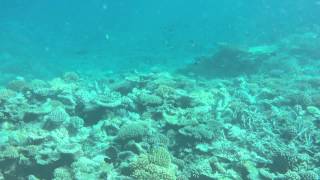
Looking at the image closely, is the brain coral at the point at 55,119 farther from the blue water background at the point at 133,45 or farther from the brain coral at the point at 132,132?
the blue water background at the point at 133,45

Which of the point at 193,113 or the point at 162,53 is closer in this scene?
the point at 193,113

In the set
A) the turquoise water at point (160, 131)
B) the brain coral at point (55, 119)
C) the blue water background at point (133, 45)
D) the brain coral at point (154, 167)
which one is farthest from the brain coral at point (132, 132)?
the blue water background at point (133, 45)

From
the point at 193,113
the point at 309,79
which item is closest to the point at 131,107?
the point at 193,113

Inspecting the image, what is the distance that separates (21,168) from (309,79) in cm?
1270

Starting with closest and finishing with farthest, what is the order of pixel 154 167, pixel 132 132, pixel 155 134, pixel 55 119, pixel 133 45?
pixel 154 167 → pixel 132 132 → pixel 155 134 → pixel 55 119 → pixel 133 45

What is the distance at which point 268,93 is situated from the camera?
14.1m

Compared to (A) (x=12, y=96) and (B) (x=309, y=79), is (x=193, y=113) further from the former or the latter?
(B) (x=309, y=79)

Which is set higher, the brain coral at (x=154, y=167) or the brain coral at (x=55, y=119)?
the brain coral at (x=55, y=119)

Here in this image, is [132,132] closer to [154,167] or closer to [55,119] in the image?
[154,167]

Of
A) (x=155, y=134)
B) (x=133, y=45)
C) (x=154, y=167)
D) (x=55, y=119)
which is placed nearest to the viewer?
(x=154, y=167)

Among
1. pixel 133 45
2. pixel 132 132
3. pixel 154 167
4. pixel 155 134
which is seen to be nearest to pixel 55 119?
pixel 132 132

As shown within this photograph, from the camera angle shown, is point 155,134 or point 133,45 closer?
point 155,134

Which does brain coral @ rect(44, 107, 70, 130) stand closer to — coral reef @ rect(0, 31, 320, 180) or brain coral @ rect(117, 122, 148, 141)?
coral reef @ rect(0, 31, 320, 180)

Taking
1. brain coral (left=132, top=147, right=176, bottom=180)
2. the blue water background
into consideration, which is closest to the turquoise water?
brain coral (left=132, top=147, right=176, bottom=180)
